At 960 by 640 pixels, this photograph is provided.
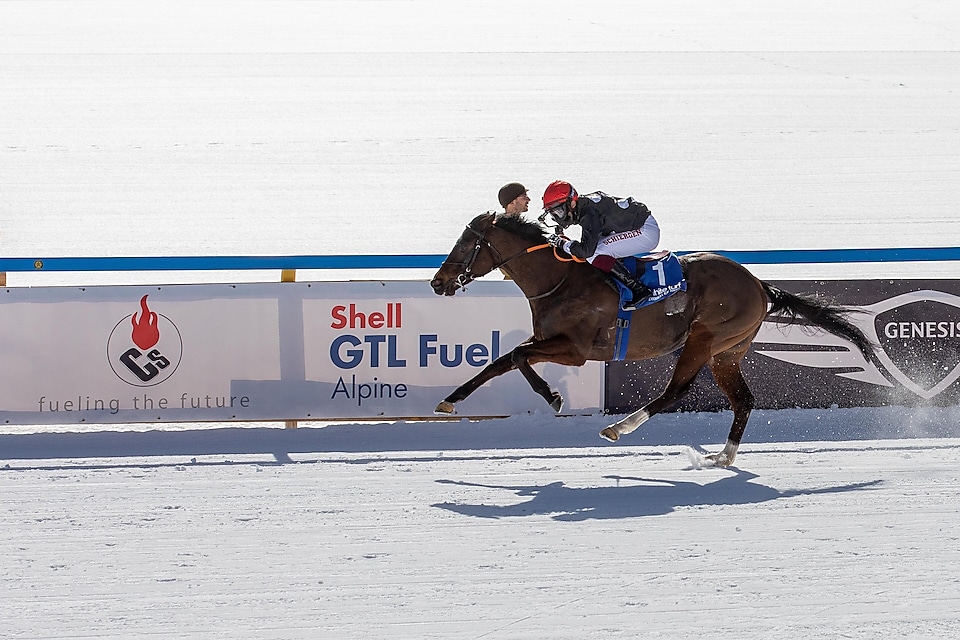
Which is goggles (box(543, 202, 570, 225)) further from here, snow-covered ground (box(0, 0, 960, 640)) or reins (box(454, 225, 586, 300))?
snow-covered ground (box(0, 0, 960, 640))

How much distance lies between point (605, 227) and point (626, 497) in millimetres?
1826

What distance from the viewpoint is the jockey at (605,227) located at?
7.60m

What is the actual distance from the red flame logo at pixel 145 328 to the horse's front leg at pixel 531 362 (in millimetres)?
2281

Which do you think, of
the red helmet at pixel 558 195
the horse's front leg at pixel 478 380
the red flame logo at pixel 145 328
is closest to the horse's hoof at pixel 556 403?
the horse's front leg at pixel 478 380

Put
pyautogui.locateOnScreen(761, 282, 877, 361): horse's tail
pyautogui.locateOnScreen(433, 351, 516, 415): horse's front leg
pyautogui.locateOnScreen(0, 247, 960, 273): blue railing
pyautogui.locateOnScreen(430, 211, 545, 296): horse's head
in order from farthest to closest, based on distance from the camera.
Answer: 1. pyautogui.locateOnScreen(0, 247, 960, 273): blue railing
2. pyautogui.locateOnScreen(761, 282, 877, 361): horse's tail
3. pyautogui.locateOnScreen(430, 211, 545, 296): horse's head
4. pyautogui.locateOnScreen(433, 351, 516, 415): horse's front leg

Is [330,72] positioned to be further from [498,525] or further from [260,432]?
[498,525]

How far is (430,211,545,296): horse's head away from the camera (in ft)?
25.8

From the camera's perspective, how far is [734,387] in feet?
27.1

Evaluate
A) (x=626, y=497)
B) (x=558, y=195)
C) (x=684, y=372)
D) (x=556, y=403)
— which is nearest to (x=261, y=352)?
(x=556, y=403)

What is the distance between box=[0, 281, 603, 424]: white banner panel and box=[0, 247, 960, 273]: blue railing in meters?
0.19

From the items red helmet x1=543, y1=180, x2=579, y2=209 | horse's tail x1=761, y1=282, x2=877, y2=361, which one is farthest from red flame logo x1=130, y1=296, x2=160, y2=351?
horse's tail x1=761, y1=282, x2=877, y2=361

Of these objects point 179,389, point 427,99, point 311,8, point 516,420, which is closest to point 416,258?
point 516,420

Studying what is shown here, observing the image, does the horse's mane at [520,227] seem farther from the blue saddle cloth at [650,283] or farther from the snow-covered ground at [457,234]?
the snow-covered ground at [457,234]

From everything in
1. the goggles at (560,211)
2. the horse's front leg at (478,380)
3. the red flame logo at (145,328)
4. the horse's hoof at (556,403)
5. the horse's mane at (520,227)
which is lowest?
the horse's hoof at (556,403)
